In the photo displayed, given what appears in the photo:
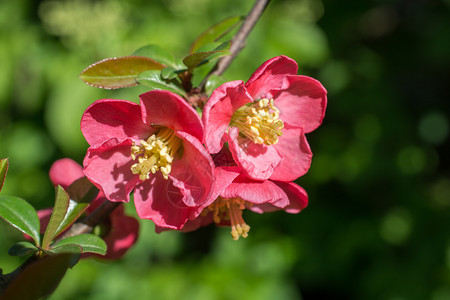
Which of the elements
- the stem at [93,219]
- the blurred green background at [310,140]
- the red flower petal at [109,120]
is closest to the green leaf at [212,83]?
the red flower petal at [109,120]

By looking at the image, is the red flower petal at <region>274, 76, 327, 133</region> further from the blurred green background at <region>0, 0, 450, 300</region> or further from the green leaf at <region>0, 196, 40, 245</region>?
the blurred green background at <region>0, 0, 450, 300</region>

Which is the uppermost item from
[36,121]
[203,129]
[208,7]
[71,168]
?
[203,129]

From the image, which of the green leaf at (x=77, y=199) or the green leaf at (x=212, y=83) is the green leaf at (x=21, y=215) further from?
the green leaf at (x=212, y=83)

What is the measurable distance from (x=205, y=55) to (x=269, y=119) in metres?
0.15

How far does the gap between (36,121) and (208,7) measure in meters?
1.00

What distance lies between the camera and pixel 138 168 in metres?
0.71

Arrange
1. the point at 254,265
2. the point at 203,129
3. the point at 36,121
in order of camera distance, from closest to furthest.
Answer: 1. the point at 203,129
2. the point at 254,265
3. the point at 36,121

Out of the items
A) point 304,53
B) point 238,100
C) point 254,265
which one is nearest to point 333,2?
point 304,53

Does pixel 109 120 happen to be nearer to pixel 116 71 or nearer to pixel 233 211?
pixel 116 71

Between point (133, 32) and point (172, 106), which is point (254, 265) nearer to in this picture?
point (133, 32)

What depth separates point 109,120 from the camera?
0.72 m

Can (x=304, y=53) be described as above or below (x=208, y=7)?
below

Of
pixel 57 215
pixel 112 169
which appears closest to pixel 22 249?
pixel 57 215

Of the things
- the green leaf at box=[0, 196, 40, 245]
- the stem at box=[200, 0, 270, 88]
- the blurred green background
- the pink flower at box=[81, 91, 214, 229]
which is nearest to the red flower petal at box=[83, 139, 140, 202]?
the pink flower at box=[81, 91, 214, 229]
